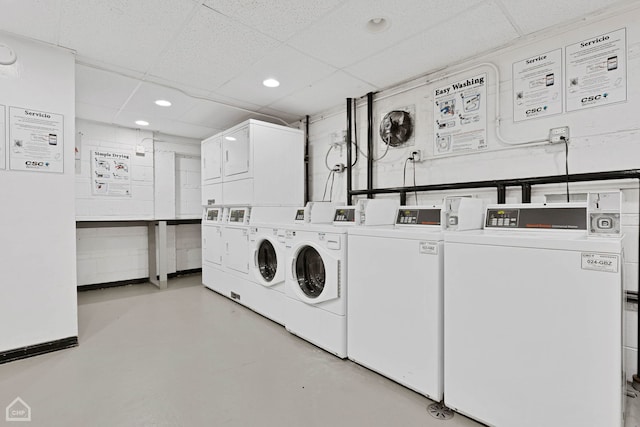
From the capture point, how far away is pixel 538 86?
220 centimetres

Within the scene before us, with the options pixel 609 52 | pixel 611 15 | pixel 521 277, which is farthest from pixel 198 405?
pixel 611 15

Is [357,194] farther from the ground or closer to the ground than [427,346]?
farther from the ground

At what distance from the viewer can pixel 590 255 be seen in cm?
125

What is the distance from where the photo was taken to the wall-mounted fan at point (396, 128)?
2.94 metres

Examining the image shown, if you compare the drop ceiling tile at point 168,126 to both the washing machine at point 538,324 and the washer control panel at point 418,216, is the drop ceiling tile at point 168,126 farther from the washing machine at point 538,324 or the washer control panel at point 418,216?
the washing machine at point 538,324

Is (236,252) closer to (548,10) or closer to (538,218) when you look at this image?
(538,218)

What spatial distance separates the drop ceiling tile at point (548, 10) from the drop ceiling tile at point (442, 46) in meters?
0.08

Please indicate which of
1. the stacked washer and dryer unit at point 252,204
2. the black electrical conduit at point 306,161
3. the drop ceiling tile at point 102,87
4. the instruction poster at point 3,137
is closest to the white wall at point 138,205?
the drop ceiling tile at point 102,87

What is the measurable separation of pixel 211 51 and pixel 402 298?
93.1 inches

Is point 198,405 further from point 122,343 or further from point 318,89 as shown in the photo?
point 318,89

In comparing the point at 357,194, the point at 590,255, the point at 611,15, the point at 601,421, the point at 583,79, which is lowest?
the point at 601,421

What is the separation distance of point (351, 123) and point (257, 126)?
1092 mm

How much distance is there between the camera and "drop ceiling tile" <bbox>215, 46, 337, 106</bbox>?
257 centimetres

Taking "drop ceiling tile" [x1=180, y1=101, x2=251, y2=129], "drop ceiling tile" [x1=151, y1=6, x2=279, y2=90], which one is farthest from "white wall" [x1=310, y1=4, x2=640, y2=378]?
"drop ceiling tile" [x1=180, y1=101, x2=251, y2=129]
